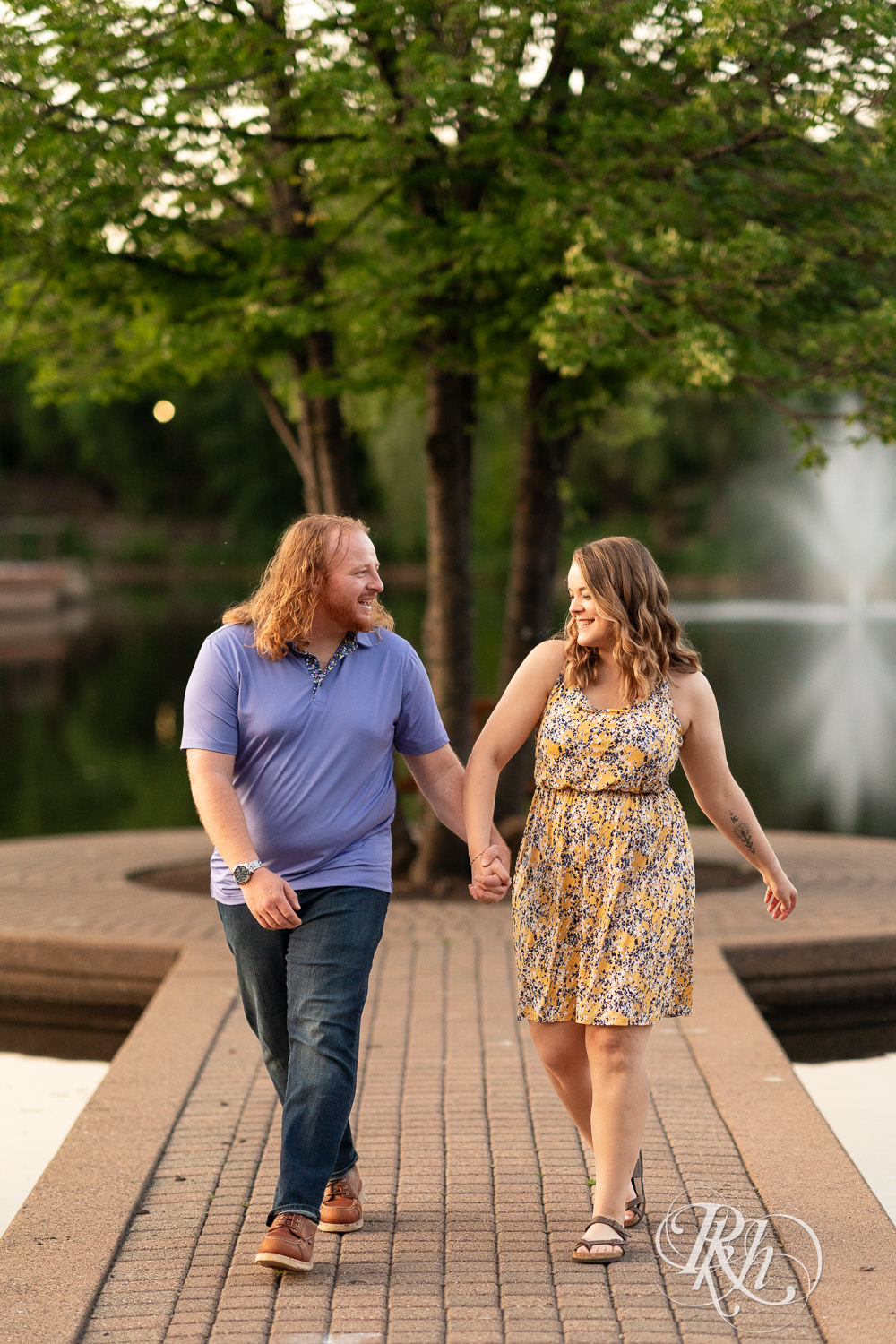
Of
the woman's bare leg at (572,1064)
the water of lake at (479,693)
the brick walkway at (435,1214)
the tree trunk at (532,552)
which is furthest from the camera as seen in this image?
the tree trunk at (532,552)

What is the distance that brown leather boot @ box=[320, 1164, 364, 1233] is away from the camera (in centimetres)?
409

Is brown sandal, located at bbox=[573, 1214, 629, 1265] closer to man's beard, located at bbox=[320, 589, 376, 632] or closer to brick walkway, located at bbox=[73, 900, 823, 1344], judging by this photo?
brick walkway, located at bbox=[73, 900, 823, 1344]

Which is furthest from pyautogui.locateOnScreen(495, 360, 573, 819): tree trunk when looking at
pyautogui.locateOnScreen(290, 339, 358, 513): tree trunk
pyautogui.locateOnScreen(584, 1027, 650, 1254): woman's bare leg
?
pyautogui.locateOnScreen(584, 1027, 650, 1254): woman's bare leg

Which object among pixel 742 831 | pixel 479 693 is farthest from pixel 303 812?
pixel 479 693

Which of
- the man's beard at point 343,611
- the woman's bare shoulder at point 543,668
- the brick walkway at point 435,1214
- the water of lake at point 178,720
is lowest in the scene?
the water of lake at point 178,720

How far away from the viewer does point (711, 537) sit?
49.8m

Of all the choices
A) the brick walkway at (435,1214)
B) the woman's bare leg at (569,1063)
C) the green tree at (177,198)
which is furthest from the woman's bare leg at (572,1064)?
the green tree at (177,198)

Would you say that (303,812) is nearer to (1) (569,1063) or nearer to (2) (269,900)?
(2) (269,900)

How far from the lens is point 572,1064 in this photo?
4.04 meters

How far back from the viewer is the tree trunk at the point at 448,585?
9.44 meters

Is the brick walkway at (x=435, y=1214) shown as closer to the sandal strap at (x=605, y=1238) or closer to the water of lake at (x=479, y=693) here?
the sandal strap at (x=605, y=1238)

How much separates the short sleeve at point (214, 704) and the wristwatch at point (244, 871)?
0.92ft

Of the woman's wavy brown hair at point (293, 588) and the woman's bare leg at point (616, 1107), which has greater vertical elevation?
the woman's wavy brown hair at point (293, 588)

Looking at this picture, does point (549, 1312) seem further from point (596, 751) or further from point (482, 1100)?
point (482, 1100)
